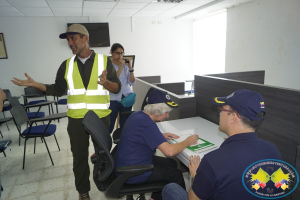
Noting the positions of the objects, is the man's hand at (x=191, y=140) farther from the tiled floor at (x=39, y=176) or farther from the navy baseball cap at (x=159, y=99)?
the tiled floor at (x=39, y=176)

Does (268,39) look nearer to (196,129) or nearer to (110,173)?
(196,129)

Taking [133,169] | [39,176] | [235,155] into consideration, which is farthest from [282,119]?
[39,176]

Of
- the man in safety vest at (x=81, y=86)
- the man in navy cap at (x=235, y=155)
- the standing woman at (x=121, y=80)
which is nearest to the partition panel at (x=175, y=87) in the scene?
the standing woman at (x=121, y=80)

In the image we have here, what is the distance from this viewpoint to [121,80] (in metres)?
3.08

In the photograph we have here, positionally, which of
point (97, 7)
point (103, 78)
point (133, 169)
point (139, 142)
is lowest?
point (133, 169)

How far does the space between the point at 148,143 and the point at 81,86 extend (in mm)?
875

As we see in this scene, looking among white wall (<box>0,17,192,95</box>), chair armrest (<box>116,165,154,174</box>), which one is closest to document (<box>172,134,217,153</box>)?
chair armrest (<box>116,165,154,174</box>)

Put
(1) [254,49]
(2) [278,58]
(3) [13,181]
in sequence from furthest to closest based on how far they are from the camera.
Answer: (1) [254,49] → (2) [278,58] → (3) [13,181]

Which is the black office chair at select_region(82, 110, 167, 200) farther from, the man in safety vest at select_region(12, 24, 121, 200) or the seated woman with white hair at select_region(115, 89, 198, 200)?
the man in safety vest at select_region(12, 24, 121, 200)

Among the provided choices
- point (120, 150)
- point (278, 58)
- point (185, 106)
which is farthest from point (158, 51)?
point (120, 150)

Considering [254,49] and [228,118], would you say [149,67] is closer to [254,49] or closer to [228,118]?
[254,49]

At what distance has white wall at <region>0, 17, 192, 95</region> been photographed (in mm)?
5211

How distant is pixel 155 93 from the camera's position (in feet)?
5.16

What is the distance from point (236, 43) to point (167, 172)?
426 cm
